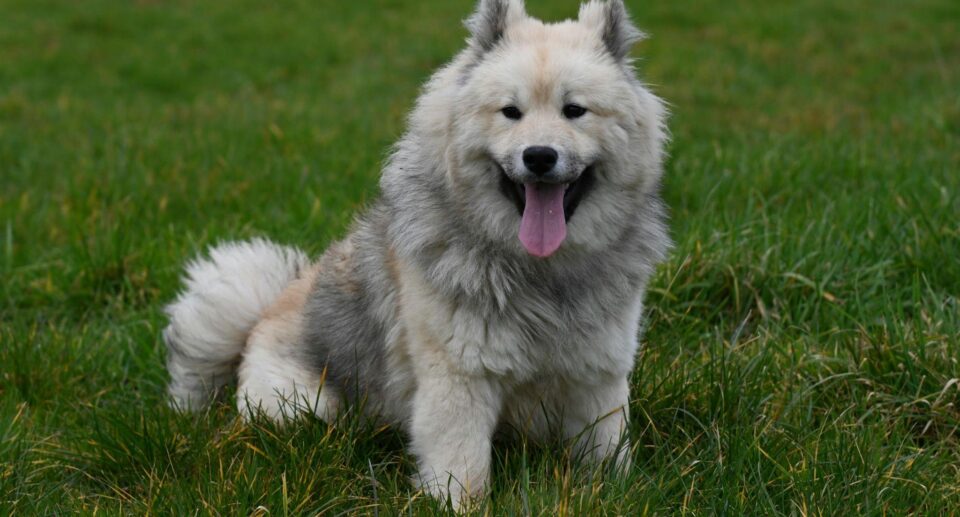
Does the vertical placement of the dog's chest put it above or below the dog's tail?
above

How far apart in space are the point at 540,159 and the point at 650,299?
5.25 ft

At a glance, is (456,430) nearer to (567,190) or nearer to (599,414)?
(599,414)

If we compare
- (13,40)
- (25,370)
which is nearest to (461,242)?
(25,370)

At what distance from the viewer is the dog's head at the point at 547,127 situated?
3129 mm

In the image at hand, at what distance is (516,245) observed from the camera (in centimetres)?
333

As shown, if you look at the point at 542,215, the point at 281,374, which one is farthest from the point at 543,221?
the point at 281,374

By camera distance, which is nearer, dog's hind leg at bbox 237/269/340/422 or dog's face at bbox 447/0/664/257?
dog's face at bbox 447/0/664/257

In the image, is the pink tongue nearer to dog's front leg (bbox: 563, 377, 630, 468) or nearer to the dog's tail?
dog's front leg (bbox: 563, 377, 630, 468)

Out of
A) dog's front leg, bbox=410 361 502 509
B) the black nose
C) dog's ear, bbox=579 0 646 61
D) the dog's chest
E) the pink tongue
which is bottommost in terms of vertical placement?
dog's front leg, bbox=410 361 502 509

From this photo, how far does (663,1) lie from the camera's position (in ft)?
45.3

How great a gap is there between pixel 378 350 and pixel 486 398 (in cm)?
57

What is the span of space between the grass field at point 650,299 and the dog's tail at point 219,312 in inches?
7.9

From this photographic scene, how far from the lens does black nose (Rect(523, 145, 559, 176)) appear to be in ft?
10.0

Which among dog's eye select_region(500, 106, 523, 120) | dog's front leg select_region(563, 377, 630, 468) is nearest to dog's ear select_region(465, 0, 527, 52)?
dog's eye select_region(500, 106, 523, 120)
